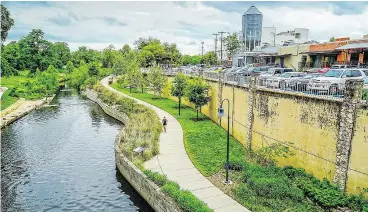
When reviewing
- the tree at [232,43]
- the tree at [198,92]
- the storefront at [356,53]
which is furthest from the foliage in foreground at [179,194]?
the tree at [232,43]

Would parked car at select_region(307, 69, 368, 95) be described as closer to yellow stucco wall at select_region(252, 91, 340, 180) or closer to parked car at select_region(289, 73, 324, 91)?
parked car at select_region(289, 73, 324, 91)

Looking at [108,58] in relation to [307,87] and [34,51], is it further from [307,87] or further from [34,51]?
[307,87]

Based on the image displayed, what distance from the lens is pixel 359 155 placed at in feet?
43.2

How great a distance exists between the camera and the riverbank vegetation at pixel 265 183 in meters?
13.0

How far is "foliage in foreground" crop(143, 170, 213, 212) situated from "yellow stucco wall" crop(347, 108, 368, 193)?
633 cm

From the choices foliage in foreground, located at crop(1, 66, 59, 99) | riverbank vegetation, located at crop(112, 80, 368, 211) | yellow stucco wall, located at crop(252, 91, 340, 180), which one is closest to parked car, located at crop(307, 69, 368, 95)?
yellow stucco wall, located at crop(252, 91, 340, 180)

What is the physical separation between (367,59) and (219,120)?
52.0ft

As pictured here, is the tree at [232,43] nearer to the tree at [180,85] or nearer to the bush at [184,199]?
the tree at [180,85]

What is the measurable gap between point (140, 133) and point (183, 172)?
328 inches

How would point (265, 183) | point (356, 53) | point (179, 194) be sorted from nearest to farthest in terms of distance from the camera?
point (179, 194) < point (265, 183) < point (356, 53)

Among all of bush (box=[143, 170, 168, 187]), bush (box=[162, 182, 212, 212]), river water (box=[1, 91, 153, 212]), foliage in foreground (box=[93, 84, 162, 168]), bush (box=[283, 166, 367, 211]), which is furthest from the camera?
foliage in foreground (box=[93, 84, 162, 168])

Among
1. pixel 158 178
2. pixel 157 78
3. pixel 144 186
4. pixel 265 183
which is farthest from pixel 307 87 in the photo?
pixel 157 78

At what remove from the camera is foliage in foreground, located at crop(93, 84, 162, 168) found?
20014 mm

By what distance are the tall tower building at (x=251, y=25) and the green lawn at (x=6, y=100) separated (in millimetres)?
73775
